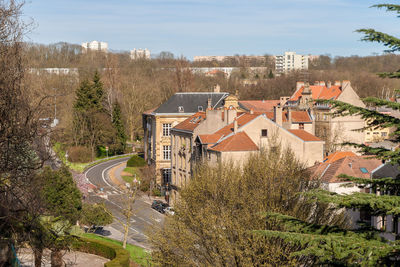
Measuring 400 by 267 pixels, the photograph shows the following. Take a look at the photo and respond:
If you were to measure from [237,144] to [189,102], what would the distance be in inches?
1002

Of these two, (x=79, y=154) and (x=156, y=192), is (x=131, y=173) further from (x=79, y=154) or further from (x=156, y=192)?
(x=79, y=154)

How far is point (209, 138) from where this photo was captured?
41.8 meters

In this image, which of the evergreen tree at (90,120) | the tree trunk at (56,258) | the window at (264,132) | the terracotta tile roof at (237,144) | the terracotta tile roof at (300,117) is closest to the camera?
the tree trunk at (56,258)

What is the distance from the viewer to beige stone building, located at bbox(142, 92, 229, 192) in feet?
199

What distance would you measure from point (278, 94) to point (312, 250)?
333ft

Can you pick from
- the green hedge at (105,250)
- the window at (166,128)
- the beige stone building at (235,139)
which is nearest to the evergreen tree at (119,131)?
the window at (166,128)

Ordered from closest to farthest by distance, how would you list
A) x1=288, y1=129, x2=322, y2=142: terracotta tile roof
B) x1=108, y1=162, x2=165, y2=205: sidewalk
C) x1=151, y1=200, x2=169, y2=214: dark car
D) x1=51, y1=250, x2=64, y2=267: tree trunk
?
1. x1=51, y1=250, x2=64, y2=267: tree trunk
2. x1=288, y1=129, x2=322, y2=142: terracotta tile roof
3. x1=151, y1=200, x2=169, y2=214: dark car
4. x1=108, y1=162, x2=165, y2=205: sidewalk

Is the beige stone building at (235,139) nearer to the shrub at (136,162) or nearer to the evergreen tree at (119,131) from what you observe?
the shrub at (136,162)

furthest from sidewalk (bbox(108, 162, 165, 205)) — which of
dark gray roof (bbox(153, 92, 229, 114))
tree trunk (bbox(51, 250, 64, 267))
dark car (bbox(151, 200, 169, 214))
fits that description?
tree trunk (bbox(51, 250, 64, 267))

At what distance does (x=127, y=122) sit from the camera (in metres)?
86.4

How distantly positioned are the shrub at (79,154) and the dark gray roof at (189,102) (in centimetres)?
1468

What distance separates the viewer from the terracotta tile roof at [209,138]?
1623 inches

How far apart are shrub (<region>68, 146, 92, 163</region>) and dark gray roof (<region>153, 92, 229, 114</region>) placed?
48.2 feet

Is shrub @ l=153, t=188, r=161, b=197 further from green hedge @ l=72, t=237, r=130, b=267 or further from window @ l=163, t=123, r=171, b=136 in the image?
green hedge @ l=72, t=237, r=130, b=267
